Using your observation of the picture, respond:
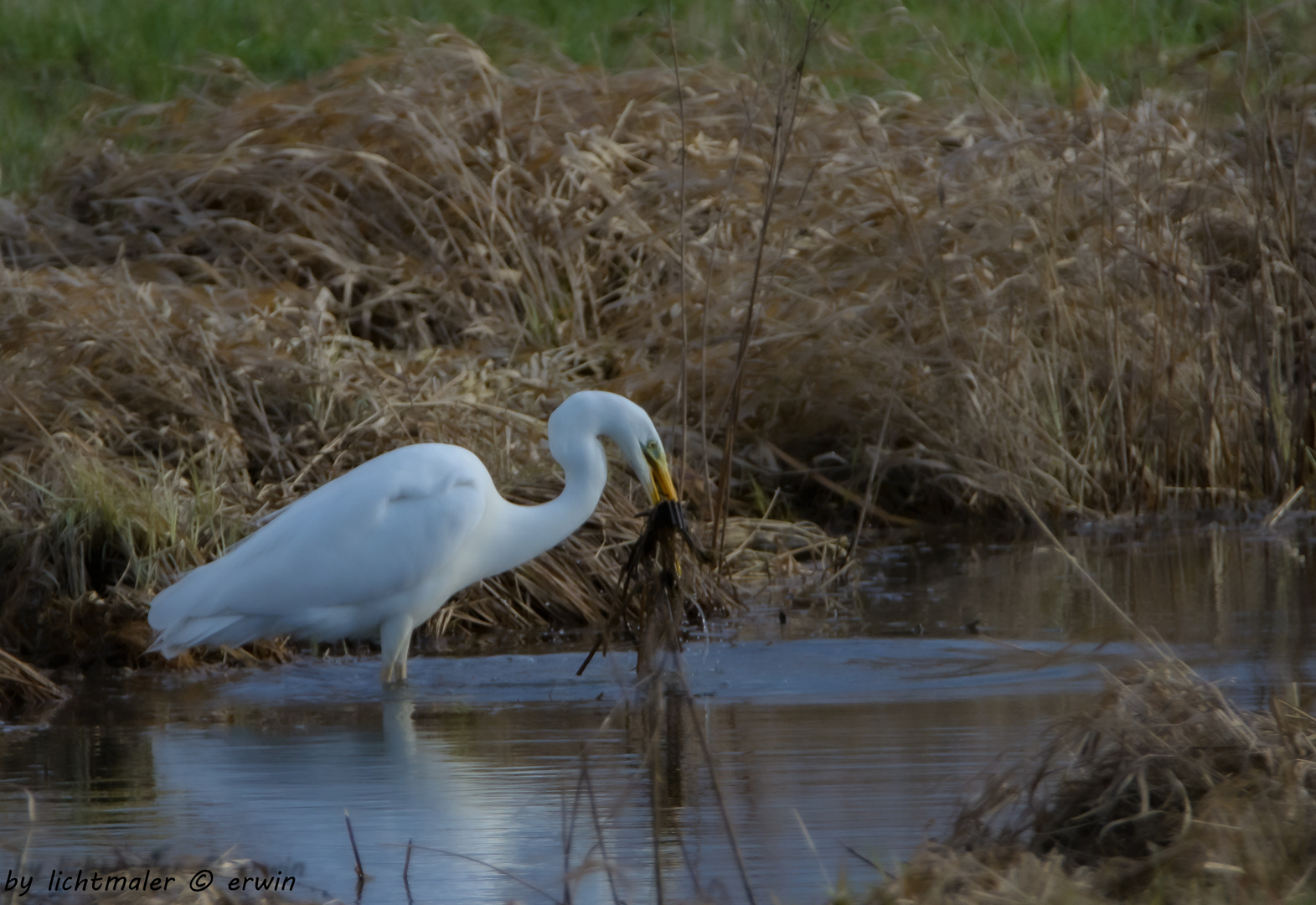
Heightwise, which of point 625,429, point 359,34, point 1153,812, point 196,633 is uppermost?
point 359,34

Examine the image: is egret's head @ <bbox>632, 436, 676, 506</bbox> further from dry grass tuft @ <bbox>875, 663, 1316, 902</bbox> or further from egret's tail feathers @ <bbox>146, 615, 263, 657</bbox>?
dry grass tuft @ <bbox>875, 663, 1316, 902</bbox>

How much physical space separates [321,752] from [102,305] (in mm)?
4223

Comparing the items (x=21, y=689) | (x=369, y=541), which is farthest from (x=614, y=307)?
(x=21, y=689)

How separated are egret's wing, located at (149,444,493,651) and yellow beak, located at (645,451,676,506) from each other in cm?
59

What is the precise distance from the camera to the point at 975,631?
6.51 meters

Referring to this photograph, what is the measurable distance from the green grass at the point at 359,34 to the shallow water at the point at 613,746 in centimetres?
770

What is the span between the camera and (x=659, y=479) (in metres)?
6.22

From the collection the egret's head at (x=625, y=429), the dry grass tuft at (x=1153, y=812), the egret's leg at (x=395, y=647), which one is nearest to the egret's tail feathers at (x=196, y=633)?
the egret's leg at (x=395, y=647)

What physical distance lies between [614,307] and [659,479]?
3987mm

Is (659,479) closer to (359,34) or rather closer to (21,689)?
(21,689)

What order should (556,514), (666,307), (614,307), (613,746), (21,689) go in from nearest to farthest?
(613,746), (21,689), (556,514), (666,307), (614,307)

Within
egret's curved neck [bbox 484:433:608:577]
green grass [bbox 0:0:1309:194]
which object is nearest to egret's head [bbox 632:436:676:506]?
egret's curved neck [bbox 484:433:608:577]

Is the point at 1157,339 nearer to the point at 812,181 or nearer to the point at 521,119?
the point at 812,181

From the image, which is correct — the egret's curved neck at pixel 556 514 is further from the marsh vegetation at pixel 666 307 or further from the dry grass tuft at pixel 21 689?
the dry grass tuft at pixel 21 689
